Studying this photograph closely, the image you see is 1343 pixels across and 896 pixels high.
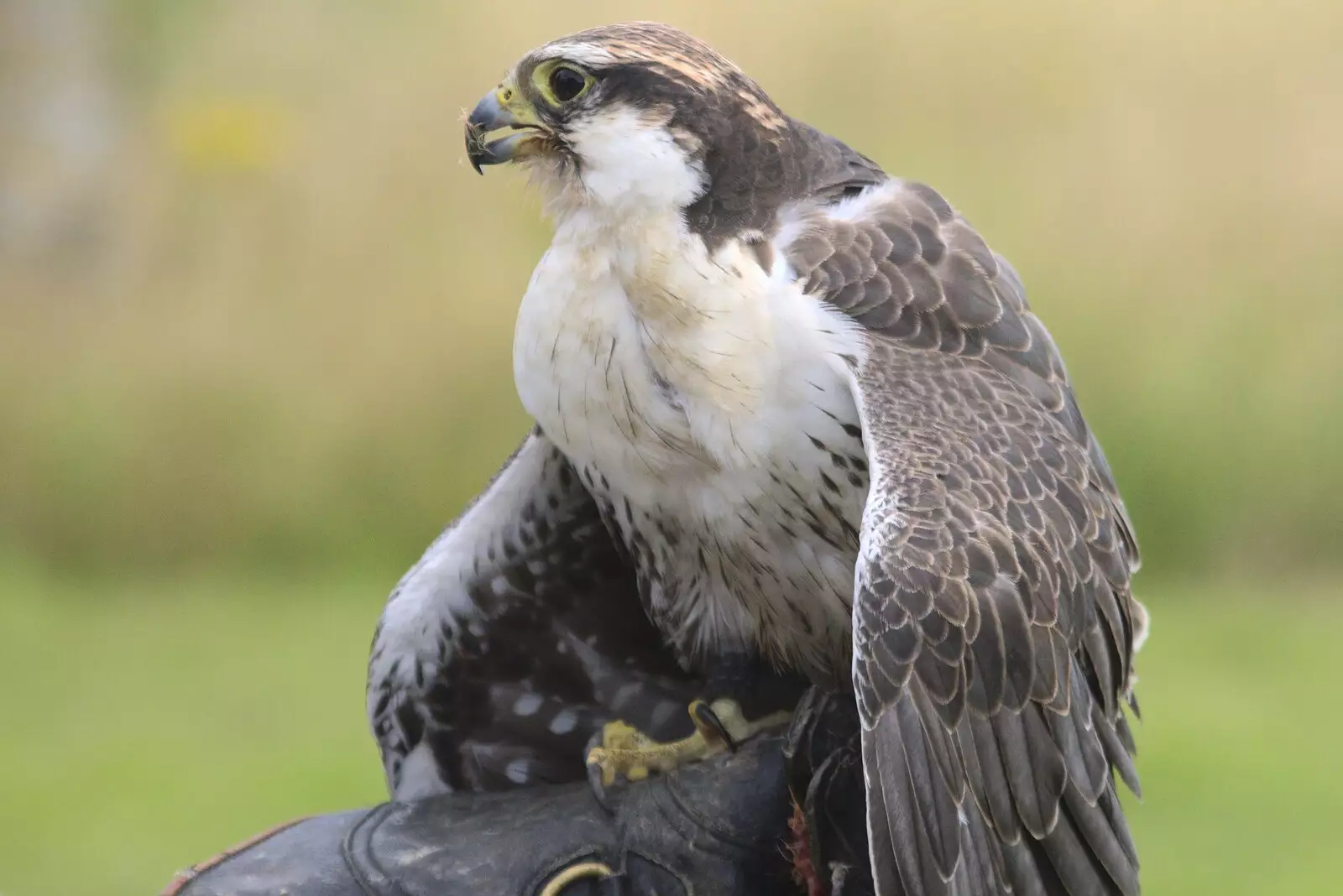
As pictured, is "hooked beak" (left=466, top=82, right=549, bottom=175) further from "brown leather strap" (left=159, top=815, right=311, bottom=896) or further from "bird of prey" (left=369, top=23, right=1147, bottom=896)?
"brown leather strap" (left=159, top=815, right=311, bottom=896)

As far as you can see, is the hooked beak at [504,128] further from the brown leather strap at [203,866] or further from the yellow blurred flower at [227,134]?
the yellow blurred flower at [227,134]

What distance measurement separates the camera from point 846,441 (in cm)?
162

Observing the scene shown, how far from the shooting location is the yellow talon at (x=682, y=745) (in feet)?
6.20

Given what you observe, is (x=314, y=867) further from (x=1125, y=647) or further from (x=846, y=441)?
(x=1125, y=647)

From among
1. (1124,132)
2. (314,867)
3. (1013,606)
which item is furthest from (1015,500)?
(1124,132)

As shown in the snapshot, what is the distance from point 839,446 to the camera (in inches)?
63.8

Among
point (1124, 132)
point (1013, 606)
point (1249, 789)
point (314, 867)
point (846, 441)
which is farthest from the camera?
point (1124, 132)

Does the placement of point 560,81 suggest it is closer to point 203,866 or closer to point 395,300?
point 203,866

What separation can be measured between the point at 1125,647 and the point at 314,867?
0.93 metres

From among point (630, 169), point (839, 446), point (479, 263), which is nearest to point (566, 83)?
point (630, 169)

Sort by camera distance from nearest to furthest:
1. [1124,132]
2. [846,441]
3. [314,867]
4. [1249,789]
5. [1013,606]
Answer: [1013,606], [846,441], [314,867], [1249,789], [1124,132]

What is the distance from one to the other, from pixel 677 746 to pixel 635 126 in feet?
2.53

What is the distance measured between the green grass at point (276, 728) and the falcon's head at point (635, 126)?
1907 millimetres

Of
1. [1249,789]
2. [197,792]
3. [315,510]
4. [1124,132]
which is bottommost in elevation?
[197,792]
